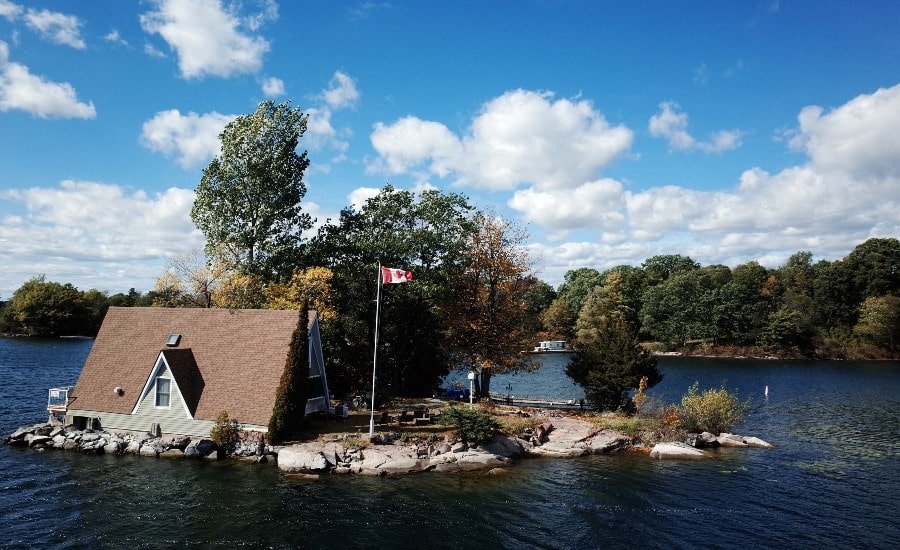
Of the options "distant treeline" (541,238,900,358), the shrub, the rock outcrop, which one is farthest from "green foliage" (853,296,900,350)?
the shrub

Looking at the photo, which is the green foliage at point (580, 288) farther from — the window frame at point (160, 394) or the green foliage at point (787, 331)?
the window frame at point (160, 394)

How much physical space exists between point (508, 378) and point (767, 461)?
47.3 meters

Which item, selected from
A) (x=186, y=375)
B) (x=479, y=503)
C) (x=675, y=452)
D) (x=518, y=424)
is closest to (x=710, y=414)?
(x=675, y=452)

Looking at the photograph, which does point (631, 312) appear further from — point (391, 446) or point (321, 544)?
point (321, 544)

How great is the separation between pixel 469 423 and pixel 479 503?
600 centimetres

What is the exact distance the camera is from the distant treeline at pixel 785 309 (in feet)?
339

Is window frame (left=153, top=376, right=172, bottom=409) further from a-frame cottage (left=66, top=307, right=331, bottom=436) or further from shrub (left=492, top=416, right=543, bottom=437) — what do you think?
shrub (left=492, top=416, right=543, bottom=437)

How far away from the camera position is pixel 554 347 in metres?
125

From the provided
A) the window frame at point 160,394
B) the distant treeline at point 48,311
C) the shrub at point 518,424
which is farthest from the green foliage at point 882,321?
the distant treeline at point 48,311

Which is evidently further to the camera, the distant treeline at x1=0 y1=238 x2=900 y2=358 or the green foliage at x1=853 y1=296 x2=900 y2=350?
the distant treeline at x1=0 y1=238 x2=900 y2=358

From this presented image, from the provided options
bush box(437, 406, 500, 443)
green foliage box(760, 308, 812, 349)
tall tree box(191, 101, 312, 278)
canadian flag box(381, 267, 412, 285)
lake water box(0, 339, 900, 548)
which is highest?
A: tall tree box(191, 101, 312, 278)

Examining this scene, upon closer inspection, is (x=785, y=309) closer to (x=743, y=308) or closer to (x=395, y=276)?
(x=743, y=308)

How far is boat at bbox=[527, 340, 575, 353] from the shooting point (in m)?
123

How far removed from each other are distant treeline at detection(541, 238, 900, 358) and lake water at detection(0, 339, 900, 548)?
70927 mm
